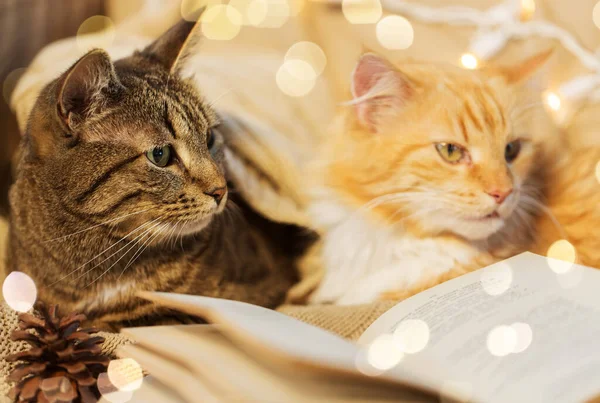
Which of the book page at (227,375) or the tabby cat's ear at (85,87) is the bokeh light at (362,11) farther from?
the book page at (227,375)

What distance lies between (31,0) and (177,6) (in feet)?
1.13

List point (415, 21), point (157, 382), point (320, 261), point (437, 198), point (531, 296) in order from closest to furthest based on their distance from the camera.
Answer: point (157, 382) < point (531, 296) < point (437, 198) < point (320, 261) < point (415, 21)

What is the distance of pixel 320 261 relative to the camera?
1038 millimetres

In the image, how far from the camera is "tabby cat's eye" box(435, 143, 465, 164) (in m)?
0.92

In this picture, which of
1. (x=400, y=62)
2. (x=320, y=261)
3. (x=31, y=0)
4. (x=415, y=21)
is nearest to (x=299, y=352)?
(x=320, y=261)

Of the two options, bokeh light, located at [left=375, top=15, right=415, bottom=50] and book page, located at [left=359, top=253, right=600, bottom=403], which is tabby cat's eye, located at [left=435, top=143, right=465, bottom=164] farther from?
bokeh light, located at [left=375, top=15, right=415, bottom=50]

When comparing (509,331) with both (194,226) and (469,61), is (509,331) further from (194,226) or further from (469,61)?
(469,61)

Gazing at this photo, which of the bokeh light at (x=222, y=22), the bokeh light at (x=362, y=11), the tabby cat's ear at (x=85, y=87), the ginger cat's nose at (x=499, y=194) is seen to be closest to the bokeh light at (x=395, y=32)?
the bokeh light at (x=362, y=11)

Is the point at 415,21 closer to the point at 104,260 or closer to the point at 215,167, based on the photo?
the point at 215,167

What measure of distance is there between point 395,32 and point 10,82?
2.84ft

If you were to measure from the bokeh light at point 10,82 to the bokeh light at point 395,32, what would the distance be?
81 centimetres

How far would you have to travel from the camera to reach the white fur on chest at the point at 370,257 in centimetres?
95

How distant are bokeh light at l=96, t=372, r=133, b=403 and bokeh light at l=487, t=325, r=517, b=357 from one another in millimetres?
444

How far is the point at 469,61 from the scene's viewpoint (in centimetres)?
108
